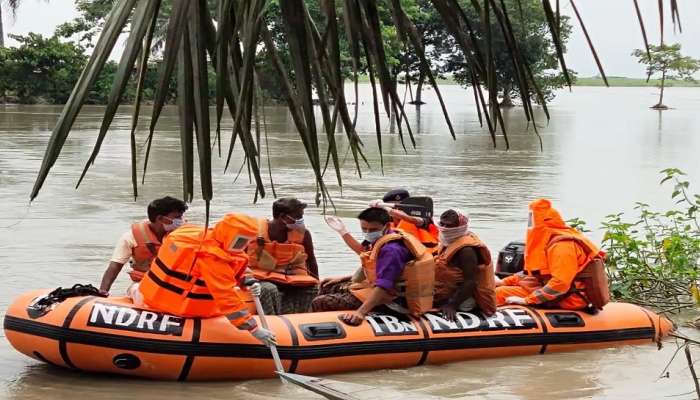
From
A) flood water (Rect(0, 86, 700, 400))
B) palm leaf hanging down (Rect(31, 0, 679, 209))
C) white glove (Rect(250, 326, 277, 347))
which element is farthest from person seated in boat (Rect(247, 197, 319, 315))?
palm leaf hanging down (Rect(31, 0, 679, 209))

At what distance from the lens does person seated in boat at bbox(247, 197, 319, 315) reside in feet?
24.3

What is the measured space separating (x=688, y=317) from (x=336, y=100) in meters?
8.00

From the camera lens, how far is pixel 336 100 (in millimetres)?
1427

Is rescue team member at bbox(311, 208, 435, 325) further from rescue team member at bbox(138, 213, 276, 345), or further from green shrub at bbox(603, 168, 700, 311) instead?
green shrub at bbox(603, 168, 700, 311)

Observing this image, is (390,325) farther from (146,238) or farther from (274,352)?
(146,238)

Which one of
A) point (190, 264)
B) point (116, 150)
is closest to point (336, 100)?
point (190, 264)

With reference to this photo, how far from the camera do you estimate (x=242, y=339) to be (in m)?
6.31

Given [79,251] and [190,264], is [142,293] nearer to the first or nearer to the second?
[190,264]

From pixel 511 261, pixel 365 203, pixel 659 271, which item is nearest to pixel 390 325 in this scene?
pixel 511 261

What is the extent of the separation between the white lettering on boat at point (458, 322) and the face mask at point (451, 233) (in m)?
0.47

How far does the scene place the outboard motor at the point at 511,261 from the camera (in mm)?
8469

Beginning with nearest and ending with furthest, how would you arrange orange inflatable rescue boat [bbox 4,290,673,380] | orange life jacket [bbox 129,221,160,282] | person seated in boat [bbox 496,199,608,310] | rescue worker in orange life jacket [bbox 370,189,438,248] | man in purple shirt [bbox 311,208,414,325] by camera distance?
orange inflatable rescue boat [bbox 4,290,673,380]
man in purple shirt [bbox 311,208,414,325]
orange life jacket [bbox 129,221,160,282]
person seated in boat [bbox 496,199,608,310]
rescue worker in orange life jacket [bbox 370,189,438,248]

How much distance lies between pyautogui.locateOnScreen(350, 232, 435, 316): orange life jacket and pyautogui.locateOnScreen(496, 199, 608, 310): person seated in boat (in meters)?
0.91

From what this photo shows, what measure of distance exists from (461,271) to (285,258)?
1241mm
